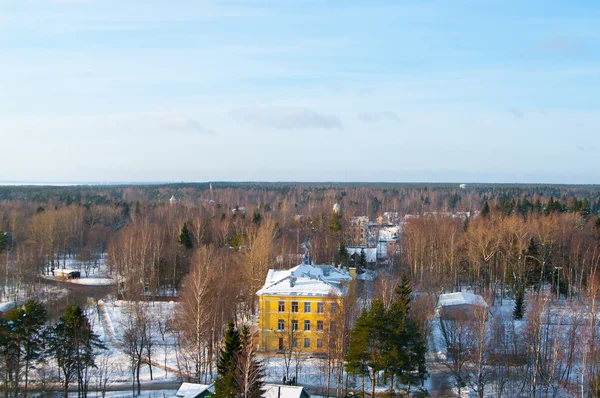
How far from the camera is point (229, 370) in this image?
2014 cm

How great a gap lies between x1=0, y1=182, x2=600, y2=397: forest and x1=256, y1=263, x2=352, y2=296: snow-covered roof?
5.73ft

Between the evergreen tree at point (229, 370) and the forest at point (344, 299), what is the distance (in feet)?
0.82

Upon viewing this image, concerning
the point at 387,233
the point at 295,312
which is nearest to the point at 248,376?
the point at 295,312

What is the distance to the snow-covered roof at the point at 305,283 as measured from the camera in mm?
31719

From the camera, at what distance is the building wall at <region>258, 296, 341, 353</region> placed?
103 ft

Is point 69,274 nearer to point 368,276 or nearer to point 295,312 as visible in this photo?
point 368,276

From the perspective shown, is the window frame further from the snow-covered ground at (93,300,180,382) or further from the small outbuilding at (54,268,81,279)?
the small outbuilding at (54,268,81,279)

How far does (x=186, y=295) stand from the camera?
30.8 meters

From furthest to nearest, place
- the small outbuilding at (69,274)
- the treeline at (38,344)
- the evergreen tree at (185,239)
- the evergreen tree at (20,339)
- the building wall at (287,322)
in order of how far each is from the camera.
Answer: the small outbuilding at (69,274), the evergreen tree at (185,239), the building wall at (287,322), the treeline at (38,344), the evergreen tree at (20,339)

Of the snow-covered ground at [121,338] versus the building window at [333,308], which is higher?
the building window at [333,308]

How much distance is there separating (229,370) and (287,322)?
11758 millimetres

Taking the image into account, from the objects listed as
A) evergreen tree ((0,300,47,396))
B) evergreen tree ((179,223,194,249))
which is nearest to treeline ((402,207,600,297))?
evergreen tree ((179,223,194,249))

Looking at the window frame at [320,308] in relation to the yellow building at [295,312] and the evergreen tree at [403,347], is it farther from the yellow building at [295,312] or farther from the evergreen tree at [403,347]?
the evergreen tree at [403,347]

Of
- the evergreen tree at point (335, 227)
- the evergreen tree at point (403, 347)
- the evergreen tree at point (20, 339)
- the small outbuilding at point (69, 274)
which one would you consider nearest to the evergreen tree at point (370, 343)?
the evergreen tree at point (403, 347)
